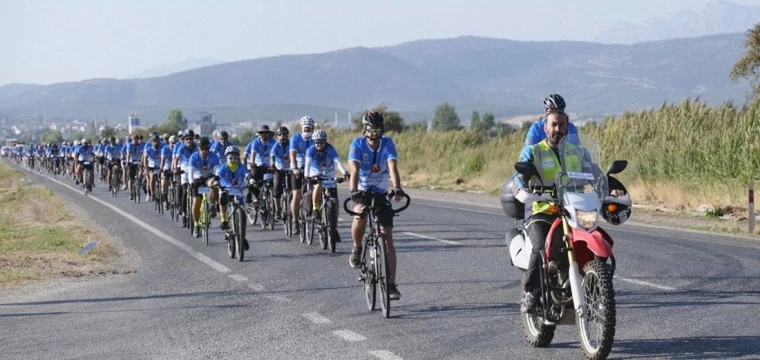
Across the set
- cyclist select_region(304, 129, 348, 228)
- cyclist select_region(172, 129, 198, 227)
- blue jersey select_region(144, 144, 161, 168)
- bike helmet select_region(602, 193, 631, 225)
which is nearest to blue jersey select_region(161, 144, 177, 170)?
cyclist select_region(172, 129, 198, 227)

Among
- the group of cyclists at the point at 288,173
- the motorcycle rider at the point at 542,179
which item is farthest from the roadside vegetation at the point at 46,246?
the motorcycle rider at the point at 542,179

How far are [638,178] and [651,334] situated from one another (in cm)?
2161

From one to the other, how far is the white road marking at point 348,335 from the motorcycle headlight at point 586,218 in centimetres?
233

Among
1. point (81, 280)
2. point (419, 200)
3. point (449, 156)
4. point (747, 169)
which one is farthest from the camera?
point (449, 156)

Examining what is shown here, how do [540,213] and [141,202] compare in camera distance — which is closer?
[540,213]

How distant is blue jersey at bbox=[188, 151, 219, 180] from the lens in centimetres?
2072

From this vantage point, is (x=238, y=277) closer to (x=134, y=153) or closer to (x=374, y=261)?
(x=374, y=261)

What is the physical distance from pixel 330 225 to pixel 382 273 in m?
6.69

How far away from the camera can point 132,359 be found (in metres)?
9.12

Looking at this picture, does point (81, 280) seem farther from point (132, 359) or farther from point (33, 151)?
point (33, 151)

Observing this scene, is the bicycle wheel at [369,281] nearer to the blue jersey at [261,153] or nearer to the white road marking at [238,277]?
the white road marking at [238,277]

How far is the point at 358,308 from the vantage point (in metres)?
11.5

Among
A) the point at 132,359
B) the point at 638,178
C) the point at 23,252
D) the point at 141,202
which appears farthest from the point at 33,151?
the point at 132,359

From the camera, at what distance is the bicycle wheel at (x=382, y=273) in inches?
426
